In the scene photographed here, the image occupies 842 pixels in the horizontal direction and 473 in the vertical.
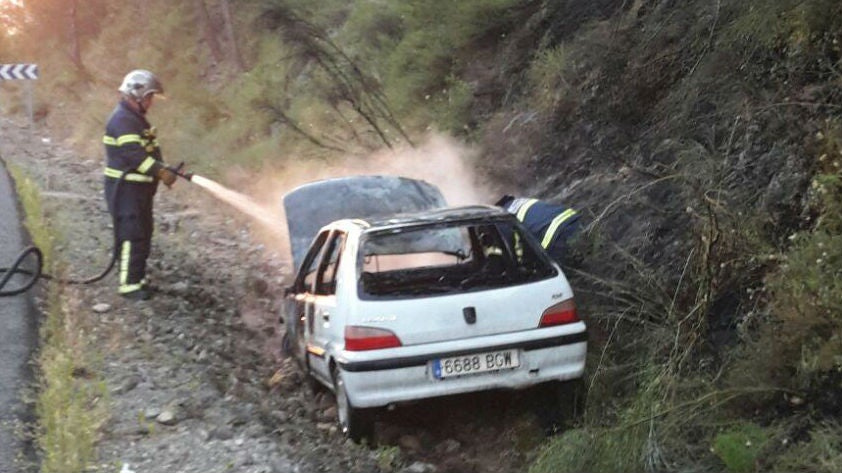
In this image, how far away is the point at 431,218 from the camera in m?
6.57

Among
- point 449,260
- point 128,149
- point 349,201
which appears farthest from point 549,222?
point 128,149

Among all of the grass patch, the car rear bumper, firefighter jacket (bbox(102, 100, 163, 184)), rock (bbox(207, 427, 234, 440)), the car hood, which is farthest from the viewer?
the car hood

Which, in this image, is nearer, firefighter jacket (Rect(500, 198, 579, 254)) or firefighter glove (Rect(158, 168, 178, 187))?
firefighter jacket (Rect(500, 198, 579, 254))

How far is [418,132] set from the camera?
13.6 m

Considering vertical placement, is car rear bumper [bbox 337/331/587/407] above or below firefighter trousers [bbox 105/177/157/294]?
below

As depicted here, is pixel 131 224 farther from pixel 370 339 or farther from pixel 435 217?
pixel 370 339

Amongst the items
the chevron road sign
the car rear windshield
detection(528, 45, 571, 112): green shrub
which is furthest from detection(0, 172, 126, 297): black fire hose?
the chevron road sign

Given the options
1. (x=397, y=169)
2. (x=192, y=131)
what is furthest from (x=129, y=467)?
(x=192, y=131)

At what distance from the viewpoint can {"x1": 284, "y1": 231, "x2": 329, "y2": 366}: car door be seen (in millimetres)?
7355

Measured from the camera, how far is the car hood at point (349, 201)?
9.72 metres

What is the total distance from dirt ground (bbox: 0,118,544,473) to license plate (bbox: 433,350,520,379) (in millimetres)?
308

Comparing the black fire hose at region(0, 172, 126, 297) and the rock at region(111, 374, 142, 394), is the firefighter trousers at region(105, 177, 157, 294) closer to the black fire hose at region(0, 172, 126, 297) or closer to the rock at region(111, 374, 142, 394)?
the black fire hose at region(0, 172, 126, 297)

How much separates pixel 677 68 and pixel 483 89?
415cm

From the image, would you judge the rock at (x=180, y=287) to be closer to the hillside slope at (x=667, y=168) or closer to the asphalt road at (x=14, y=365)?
the asphalt road at (x=14, y=365)
